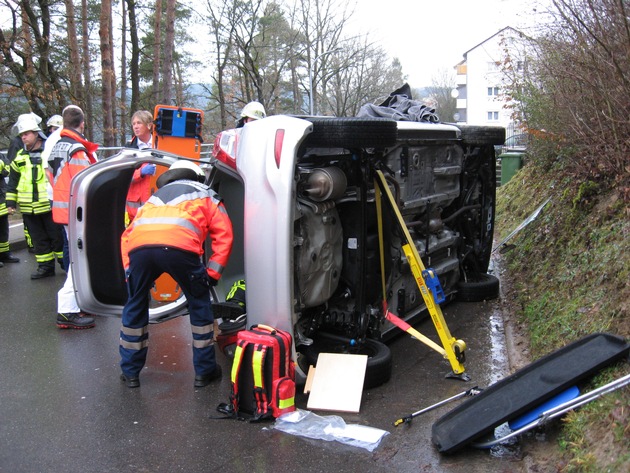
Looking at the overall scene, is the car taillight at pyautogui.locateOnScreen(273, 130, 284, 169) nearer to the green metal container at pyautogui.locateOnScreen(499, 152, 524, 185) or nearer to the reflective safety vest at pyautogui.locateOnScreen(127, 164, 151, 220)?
the reflective safety vest at pyautogui.locateOnScreen(127, 164, 151, 220)

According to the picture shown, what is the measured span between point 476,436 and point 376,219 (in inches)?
74.3

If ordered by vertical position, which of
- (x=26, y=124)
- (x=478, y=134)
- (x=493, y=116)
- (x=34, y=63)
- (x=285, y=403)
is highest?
(x=493, y=116)

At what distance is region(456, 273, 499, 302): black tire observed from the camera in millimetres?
6590

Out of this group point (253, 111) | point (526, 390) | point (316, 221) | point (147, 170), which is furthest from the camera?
point (253, 111)

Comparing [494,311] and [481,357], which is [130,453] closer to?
[481,357]

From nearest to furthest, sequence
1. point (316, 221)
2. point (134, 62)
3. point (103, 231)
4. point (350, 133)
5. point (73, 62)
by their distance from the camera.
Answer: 1. point (350, 133)
2. point (316, 221)
3. point (103, 231)
4. point (73, 62)
5. point (134, 62)

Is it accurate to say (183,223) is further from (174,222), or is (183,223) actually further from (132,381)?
(132,381)

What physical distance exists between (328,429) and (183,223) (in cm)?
166

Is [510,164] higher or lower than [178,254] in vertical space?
higher

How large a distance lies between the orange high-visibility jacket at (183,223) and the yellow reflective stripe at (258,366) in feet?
2.62

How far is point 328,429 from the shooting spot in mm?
3764

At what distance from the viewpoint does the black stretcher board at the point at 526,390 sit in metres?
3.27

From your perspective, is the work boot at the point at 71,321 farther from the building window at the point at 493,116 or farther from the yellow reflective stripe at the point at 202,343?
the building window at the point at 493,116

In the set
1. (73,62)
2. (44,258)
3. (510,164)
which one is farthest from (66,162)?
(73,62)
